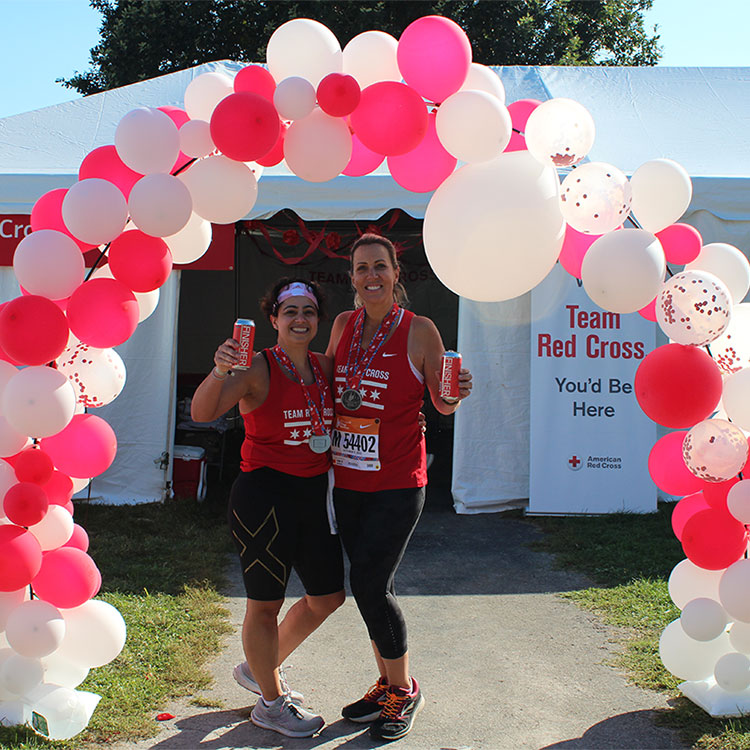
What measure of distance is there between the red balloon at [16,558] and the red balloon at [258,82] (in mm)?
1665

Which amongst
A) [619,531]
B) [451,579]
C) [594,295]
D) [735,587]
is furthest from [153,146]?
[619,531]

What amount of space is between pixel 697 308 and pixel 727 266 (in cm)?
39

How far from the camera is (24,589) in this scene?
274 centimetres

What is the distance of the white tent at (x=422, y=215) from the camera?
595 centimetres

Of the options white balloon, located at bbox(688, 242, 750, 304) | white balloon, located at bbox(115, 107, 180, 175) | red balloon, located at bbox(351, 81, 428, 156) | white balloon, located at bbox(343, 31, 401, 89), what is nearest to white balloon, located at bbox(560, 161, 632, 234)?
white balloon, located at bbox(688, 242, 750, 304)

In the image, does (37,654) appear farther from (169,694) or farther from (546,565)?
(546,565)

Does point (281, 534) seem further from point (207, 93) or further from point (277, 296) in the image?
point (207, 93)

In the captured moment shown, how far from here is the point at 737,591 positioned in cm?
270

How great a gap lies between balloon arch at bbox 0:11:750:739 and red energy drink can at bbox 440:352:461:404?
0.81 feet

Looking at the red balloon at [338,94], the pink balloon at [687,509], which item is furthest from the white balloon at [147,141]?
the pink balloon at [687,509]

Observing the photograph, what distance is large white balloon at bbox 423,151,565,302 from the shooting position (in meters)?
2.49

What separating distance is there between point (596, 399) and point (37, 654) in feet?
14.9

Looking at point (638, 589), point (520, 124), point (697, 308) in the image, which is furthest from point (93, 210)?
point (638, 589)

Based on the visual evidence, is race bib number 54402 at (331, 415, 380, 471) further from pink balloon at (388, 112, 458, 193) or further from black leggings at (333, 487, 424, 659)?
pink balloon at (388, 112, 458, 193)
